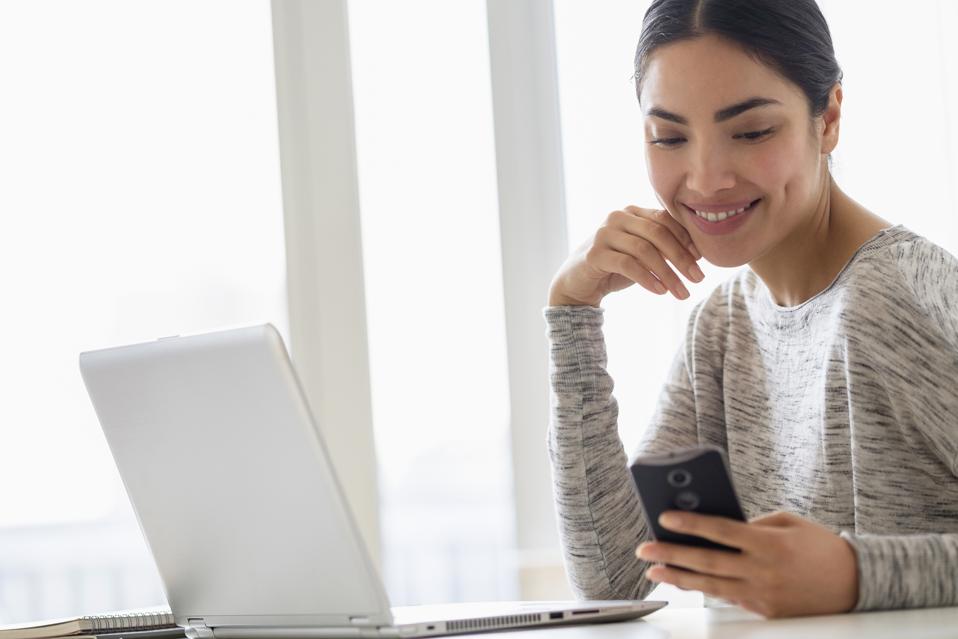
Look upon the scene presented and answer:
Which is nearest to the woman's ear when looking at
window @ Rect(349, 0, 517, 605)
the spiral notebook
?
the spiral notebook

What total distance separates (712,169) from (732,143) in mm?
38

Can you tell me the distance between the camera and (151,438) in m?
1.00

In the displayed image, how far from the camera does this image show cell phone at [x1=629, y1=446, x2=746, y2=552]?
0.85m

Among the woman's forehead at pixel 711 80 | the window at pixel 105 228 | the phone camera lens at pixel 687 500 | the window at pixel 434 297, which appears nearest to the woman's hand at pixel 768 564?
the phone camera lens at pixel 687 500

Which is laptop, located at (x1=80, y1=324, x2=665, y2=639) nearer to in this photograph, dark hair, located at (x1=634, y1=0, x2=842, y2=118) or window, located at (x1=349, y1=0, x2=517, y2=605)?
dark hair, located at (x1=634, y1=0, x2=842, y2=118)

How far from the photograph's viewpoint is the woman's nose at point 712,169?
4.33ft

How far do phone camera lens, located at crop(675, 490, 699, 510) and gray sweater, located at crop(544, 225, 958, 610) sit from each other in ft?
0.54

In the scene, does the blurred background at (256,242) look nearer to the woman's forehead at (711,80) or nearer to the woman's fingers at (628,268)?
the woman's fingers at (628,268)

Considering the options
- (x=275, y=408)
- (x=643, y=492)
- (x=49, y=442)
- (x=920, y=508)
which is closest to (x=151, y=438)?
(x=275, y=408)

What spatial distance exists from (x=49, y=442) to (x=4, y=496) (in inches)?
5.8

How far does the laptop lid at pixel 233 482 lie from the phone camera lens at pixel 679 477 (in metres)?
0.24

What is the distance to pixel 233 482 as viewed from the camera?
94cm

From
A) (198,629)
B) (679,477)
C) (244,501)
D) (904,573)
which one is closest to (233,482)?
(244,501)

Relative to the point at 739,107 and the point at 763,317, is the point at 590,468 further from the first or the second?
the point at 739,107
